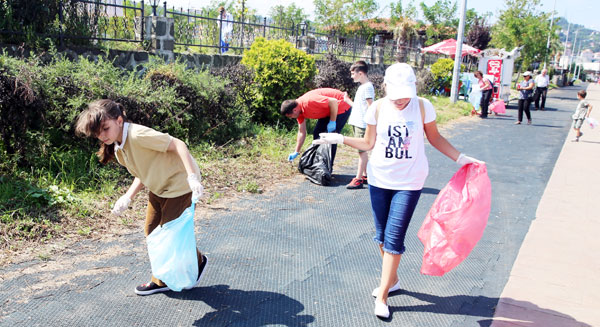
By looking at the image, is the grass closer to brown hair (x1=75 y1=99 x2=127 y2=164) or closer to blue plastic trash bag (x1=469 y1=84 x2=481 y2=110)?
brown hair (x1=75 y1=99 x2=127 y2=164)

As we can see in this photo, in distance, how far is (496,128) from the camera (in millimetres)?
13586

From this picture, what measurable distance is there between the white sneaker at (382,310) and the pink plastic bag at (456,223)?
1.19ft

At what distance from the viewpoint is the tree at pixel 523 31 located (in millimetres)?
32062

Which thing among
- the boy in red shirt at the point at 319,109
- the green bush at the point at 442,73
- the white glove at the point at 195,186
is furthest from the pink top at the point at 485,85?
the white glove at the point at 195,186

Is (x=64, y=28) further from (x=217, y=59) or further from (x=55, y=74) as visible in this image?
(x=217, y=59)

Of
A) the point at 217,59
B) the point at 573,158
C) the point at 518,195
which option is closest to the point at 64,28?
the point at 217,59

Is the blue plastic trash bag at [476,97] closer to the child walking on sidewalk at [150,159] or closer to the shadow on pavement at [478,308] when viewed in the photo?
the shadow on pavement at [478,308]

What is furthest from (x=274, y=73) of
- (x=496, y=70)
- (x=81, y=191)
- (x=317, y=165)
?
(x=496, y=70)

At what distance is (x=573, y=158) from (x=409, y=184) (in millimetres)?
8041

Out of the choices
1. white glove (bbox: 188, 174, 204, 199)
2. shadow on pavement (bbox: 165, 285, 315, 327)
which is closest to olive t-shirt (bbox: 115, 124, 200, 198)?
white glove (bbox: 188, 174, 204, 199)

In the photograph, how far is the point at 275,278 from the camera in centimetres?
382

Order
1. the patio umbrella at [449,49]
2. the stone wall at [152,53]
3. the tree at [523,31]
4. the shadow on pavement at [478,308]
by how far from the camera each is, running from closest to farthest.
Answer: the shadow on pavement at [478,308] → the stone wall at [152,53] → the patio umbrella at [449,49] → the tree at [523,31]

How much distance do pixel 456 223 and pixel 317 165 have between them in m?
3.68

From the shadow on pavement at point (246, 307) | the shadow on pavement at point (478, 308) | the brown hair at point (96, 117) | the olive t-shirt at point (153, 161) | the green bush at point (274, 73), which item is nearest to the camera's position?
the brown hair at point (96, 117)
